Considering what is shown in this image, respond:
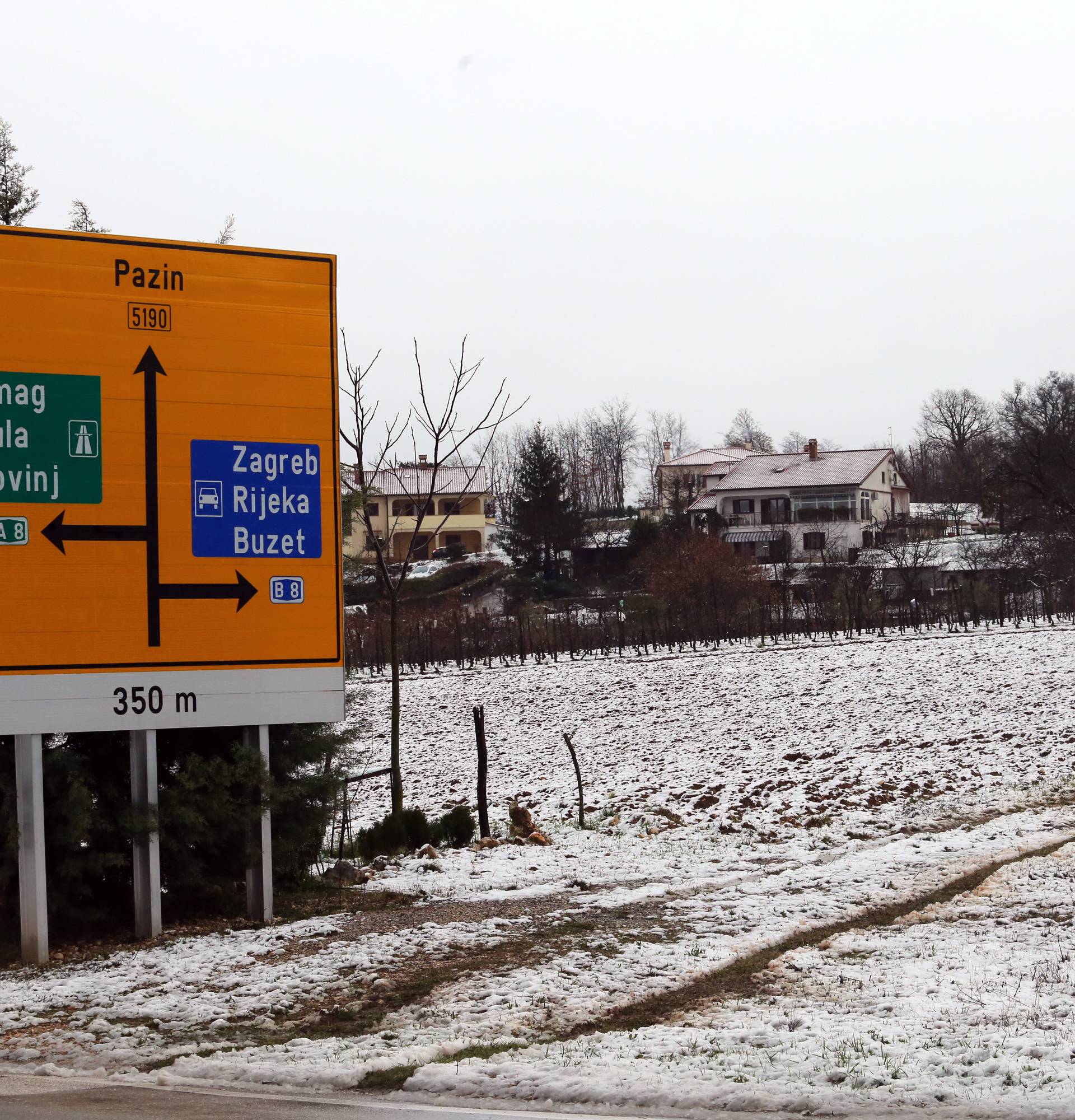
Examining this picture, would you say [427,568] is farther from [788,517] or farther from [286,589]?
[286,589]

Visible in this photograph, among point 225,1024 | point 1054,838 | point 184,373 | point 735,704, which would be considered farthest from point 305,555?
point 735,704

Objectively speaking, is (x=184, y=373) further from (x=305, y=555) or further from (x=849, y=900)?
(x=849, y=900)

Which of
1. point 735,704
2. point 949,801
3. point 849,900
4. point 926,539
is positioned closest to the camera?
point 849,900

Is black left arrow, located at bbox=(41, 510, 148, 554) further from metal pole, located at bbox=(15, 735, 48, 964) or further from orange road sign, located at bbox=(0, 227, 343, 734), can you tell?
metal pole, located at bbox=(15, 735, 48, 964)

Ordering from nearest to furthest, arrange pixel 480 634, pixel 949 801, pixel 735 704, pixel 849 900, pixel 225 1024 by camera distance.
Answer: pixel 225 1024 < pixel 849 900 < pixel 949 801 < pixel 735 704 < pixel 480 634

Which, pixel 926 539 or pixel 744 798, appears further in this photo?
pixel 926 539

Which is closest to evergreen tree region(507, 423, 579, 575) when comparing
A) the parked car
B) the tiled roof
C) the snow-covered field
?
the tiled roof

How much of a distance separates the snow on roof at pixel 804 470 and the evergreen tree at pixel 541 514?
54.7 feet

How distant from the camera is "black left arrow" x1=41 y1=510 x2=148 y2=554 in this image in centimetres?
920

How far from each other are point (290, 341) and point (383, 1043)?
18.6 ft

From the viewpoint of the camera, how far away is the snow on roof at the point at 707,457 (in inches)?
3738

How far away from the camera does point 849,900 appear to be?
9.87 meters

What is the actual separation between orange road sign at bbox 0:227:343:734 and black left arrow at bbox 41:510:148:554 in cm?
1

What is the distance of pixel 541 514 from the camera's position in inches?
2579
